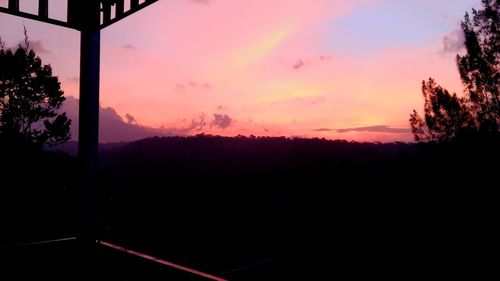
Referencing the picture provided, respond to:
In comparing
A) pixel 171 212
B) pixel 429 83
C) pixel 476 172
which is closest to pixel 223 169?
pixel 171 212

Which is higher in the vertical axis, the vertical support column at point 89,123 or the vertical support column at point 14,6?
the vertical support column at point 14,6

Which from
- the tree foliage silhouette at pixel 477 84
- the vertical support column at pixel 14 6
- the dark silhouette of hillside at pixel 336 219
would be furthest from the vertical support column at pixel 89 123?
the tree foliage silhouette at pixel 477 84

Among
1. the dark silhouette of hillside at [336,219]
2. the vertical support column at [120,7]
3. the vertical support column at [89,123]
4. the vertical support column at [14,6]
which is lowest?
the dark silhouette of hillside at [336,219]

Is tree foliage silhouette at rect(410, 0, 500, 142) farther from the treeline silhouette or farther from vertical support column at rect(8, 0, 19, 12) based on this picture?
vertical support column at rect(8, 0, 19, 12)

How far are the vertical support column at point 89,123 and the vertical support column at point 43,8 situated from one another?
0.98 feet

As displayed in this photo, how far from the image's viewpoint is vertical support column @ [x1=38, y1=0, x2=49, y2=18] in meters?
3.02

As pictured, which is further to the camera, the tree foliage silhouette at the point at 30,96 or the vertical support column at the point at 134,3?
the tree foliage silhouette at the point at 30,96

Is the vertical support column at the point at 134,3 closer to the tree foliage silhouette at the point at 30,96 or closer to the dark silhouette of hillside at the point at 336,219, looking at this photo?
the dark silhouette of hillside at the point at 336,219

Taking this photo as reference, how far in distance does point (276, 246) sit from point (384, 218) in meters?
3.75

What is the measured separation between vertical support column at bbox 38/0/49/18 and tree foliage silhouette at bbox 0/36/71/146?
18299 mm

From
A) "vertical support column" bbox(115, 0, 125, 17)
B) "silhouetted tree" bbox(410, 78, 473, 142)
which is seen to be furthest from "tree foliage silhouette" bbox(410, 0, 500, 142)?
"vertical support column" bbox(115, 0, 125, 17)

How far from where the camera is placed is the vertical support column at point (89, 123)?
10.5 feet

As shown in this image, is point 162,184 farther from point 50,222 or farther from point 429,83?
point 429,83

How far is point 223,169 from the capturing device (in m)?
31.6
